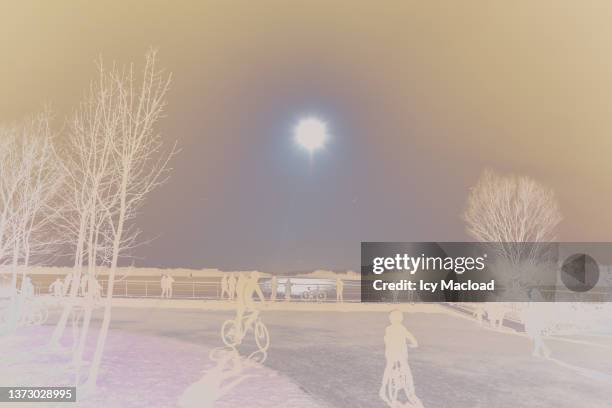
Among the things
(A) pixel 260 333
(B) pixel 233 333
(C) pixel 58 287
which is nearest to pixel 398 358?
(A) pixel 260 333

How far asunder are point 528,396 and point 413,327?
12.7 meters

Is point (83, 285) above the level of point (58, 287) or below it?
above

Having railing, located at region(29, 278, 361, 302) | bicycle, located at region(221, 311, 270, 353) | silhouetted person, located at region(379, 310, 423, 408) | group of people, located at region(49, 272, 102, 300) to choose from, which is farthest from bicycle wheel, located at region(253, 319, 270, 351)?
railing, located at region(29, 278, 361, 302)

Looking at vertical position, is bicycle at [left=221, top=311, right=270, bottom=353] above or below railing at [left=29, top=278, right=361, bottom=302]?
above

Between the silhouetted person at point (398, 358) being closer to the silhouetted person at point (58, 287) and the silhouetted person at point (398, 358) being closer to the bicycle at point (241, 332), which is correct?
the bicycle at point (241, 332)

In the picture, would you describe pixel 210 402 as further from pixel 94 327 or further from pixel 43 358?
pixel 94 327

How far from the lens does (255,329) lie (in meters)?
15.2

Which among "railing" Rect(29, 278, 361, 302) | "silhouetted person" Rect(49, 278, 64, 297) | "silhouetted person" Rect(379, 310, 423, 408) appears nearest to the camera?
"silhouetted person" Rect(379, 310, 423, 408)

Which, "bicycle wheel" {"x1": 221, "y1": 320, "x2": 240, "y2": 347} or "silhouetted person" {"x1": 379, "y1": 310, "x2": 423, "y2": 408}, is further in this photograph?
"bicycle wheel" {"x1": 221, "y1": 320, "x2": 240, "y2": 347}

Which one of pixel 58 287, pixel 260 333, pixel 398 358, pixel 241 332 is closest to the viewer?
pixel 398 358

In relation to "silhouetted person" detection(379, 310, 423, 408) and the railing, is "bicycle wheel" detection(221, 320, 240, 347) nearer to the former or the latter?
"silhouetted person" detection(379, 310, 423, 408)

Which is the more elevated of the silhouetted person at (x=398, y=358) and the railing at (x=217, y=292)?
the silhouetted person at (x=398, y=358)

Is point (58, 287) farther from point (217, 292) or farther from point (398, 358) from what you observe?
point (398, 358)

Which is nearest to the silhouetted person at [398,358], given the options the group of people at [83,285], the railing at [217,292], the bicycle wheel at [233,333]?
the group of people at [83,285]
